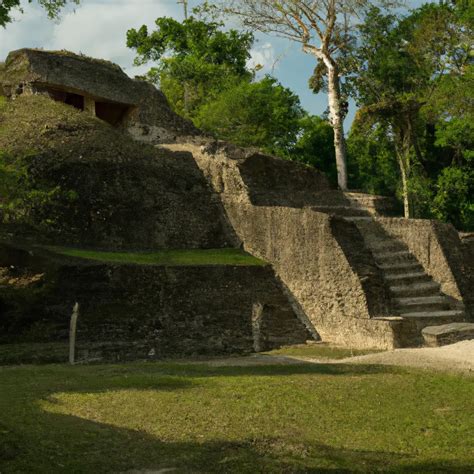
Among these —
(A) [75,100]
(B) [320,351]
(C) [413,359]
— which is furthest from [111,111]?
(C) [413,359]

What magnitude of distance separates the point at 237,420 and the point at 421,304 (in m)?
8.27

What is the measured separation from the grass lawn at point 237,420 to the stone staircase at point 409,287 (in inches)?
154

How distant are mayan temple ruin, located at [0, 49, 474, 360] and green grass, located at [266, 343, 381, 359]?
1.05ft

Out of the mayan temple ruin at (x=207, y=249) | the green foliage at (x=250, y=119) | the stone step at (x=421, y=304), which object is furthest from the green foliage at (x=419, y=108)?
the stone step at (x=421, y=304)

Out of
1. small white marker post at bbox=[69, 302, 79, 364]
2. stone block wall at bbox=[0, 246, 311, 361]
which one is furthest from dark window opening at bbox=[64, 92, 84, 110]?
small white marker post at bbox=[69, 302, 79, 364]

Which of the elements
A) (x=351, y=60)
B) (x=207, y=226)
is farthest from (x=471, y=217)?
(x=207, y=226)

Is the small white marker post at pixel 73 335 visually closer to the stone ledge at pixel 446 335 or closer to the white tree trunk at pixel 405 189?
the stone ledge at pixel 446 335

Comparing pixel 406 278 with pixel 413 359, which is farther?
pixel 406 278

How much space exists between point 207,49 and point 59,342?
32884mm

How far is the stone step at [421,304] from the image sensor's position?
15242 millimetres

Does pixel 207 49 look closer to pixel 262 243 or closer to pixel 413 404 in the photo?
pixel 262 243

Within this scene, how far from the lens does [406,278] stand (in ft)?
53.3

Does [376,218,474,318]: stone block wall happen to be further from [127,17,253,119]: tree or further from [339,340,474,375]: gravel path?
[127,17,253,119]: tree

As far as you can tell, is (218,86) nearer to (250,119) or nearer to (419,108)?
(250,119)
